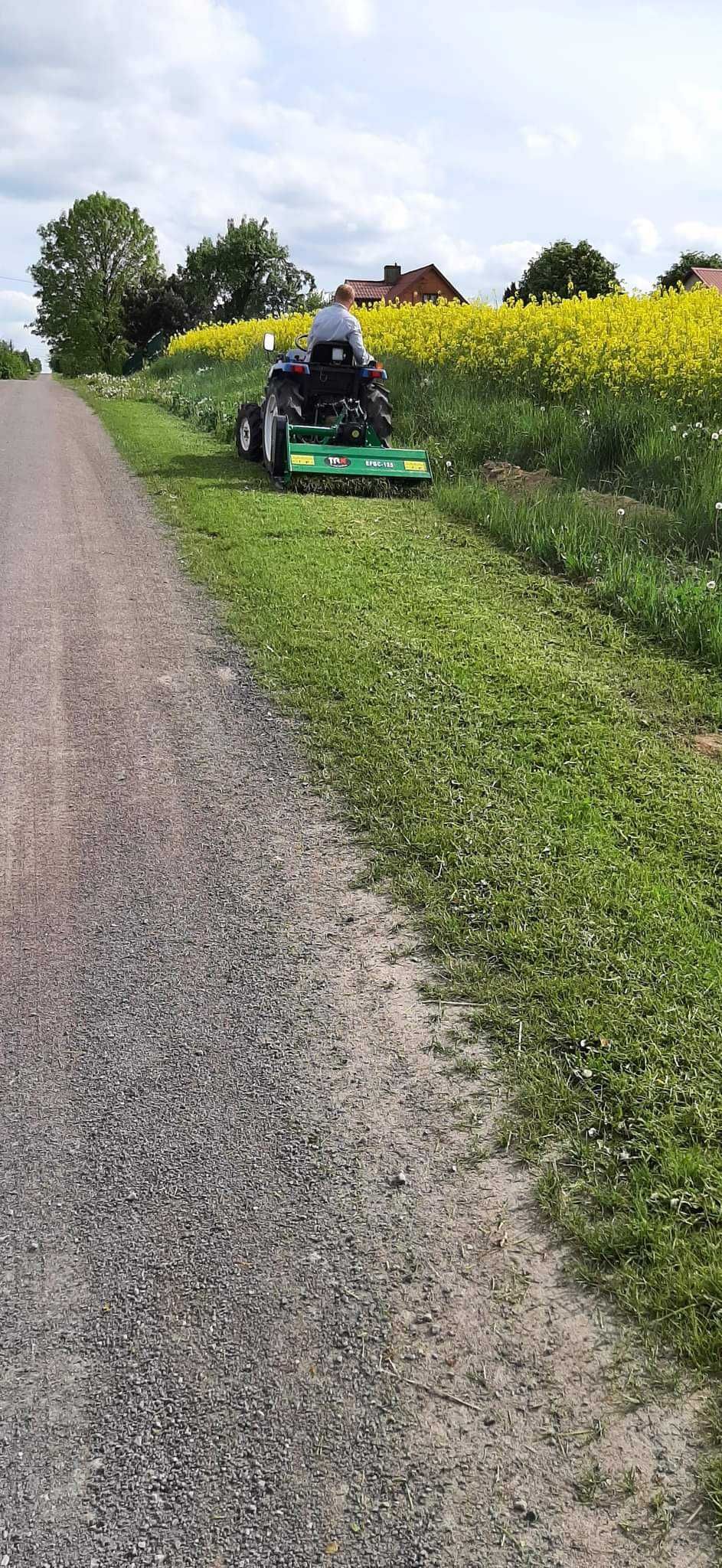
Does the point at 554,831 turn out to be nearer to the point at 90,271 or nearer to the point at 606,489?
the point at 606,489

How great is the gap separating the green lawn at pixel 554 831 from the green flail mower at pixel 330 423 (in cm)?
201

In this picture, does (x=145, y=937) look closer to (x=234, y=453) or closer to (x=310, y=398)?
(x=310, y=398)

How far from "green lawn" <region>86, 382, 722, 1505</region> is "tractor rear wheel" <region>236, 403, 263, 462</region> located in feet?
12.7

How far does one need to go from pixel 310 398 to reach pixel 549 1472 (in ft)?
31.7

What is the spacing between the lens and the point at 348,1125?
260 cm

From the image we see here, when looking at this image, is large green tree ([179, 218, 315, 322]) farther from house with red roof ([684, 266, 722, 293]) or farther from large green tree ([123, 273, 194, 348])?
house with red roof ([684, 266, 722, 293])

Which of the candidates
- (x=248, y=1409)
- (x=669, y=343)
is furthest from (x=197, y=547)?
(x=248, y=1409)

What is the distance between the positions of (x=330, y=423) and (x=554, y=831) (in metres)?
7.68

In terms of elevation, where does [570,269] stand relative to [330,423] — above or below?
above

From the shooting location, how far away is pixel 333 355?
9.95 metres

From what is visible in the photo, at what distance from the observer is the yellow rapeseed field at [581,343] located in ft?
30.4

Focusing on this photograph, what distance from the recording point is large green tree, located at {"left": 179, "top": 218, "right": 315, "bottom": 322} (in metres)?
48.9

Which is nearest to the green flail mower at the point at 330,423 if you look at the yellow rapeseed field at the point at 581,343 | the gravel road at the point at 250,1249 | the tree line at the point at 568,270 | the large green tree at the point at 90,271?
the yellow rapeseed field at the point at 581,343

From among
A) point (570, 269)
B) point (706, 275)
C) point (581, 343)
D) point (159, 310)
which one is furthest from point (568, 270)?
point (581, 343)
